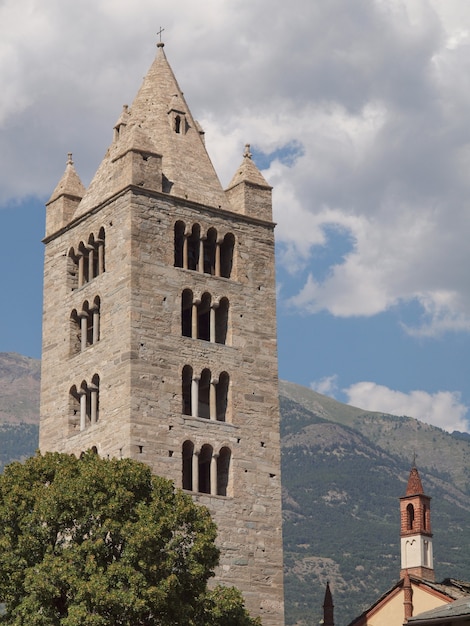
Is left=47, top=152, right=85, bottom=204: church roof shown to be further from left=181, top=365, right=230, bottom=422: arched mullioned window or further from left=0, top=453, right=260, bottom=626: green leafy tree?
left=0, top=453, right=260, bottom=626: green leafy tree

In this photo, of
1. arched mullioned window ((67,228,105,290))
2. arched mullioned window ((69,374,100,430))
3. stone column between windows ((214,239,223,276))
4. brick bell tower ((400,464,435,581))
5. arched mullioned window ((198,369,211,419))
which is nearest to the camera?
brick bell tower ((400,464,435,581))

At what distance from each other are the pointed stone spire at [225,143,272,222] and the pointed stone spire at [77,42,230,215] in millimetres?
708

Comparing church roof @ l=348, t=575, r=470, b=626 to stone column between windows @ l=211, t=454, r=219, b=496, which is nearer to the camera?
church roof @ l=348, t=575, r=470, b=626

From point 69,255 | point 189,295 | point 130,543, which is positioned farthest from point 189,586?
point 69,255

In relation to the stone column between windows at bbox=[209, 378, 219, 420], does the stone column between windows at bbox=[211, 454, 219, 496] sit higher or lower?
lower

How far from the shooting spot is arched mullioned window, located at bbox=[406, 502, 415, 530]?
203 ft

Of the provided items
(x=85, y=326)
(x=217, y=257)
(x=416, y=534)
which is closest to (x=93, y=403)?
(x=85, y=326)

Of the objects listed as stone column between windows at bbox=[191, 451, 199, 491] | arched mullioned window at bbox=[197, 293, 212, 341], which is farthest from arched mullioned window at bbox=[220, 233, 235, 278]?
stone column between windows at bbox=[191, 451, 199, 491]

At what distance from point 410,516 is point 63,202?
21.4 m

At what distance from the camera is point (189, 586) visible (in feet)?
170

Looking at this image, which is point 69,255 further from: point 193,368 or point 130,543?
point 130,543

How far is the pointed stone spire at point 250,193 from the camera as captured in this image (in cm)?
6931

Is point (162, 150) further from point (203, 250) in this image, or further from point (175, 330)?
point (175, 330)

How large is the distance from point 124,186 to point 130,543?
1958cm
